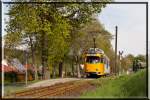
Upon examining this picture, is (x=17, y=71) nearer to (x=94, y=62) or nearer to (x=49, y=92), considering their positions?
(x=94, y=62)

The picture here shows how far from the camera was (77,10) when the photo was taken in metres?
32.4

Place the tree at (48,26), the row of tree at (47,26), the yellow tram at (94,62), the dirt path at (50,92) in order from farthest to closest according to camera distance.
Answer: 1. the yellow tram at (94,62)
2. the tree at (48,26)
3. the row of tree at (47,26)
4. the dirt path at (50,92)

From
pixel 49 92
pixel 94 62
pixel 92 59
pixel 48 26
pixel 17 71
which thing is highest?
pixel 48 26

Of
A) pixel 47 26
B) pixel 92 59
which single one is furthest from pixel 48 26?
pixel 92 59

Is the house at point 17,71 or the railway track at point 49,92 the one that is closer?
the railway track at point 49,92

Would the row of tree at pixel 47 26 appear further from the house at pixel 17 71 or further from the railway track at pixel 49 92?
the railway track at pixel 49 92

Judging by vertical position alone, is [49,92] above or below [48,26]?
below

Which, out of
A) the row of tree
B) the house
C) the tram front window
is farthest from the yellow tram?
the house

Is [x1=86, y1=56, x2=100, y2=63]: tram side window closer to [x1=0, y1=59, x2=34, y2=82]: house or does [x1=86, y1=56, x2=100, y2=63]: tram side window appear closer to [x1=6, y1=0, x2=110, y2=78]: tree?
[x1=6, y1=0, x2=110, y2=78]: tree

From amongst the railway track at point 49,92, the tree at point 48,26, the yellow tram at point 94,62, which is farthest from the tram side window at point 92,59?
the railway track at point 49,92

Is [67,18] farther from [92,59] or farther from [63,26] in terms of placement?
[92,59]

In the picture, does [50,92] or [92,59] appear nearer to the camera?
[50,92]

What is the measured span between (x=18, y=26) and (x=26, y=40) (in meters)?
2.46

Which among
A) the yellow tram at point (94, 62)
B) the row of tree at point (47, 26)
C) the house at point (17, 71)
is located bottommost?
the house at point (17, 71)
